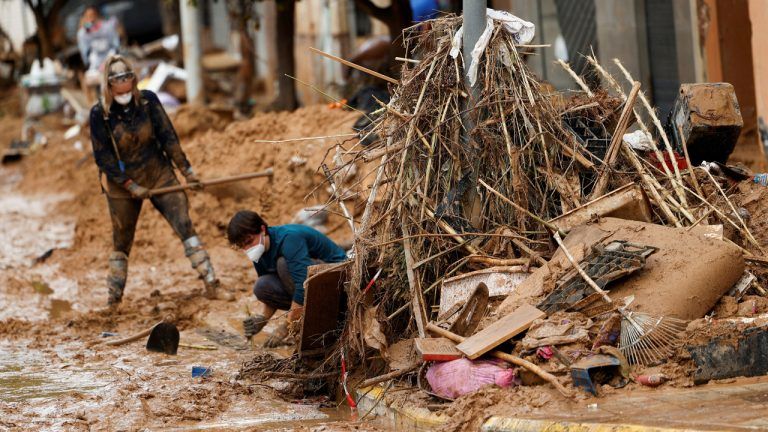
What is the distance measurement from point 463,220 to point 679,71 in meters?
7.81

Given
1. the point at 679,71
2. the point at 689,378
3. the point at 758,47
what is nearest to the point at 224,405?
the point at 689,378

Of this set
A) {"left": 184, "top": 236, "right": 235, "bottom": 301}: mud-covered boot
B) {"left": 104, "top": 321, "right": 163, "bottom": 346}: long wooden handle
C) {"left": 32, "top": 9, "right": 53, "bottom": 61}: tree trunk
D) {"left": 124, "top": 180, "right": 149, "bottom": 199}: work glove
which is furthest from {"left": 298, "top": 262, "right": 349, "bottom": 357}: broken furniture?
{"left": 32, "top": 9, "right": 53, "bottom": 61}: tree trunk

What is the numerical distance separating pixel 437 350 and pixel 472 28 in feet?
6.70

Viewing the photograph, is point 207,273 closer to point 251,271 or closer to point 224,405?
point 251,271

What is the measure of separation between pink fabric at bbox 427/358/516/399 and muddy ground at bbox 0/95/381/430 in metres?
0.54

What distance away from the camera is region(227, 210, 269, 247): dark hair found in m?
7.66

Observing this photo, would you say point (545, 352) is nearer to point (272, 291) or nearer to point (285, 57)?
point (272, 291)

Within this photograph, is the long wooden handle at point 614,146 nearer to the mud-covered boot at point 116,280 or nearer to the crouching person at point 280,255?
the crouching person at point 280,255

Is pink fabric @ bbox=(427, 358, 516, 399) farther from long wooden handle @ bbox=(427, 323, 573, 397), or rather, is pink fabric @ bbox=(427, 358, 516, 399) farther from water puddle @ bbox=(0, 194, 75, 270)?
water puddle @ bbox=(0, 194, 75, 270)

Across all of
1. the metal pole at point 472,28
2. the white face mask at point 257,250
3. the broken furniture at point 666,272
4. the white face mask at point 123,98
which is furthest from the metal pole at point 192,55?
the broken furniture at point 666,272

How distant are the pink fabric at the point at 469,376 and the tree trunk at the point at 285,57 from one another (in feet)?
36.2

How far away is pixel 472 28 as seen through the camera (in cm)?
667

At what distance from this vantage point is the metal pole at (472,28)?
6641 mm

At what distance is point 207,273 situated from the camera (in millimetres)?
10133
